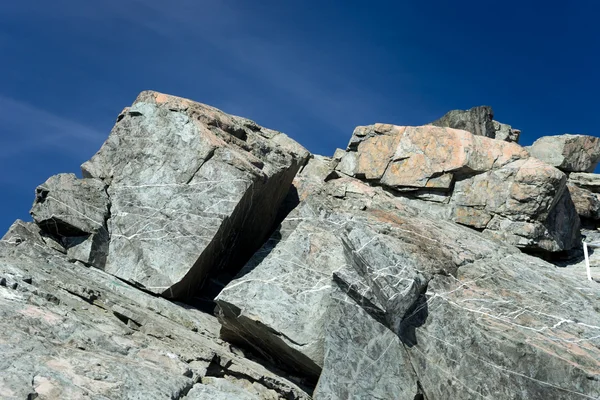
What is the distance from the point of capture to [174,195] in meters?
18.1

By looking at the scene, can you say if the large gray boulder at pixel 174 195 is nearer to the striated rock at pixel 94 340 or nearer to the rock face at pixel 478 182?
the striated rock at pixel 94 340

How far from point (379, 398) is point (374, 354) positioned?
963 millimetres

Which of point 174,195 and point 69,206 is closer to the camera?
point 174,195

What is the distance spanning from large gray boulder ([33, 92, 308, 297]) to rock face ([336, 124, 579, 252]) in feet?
16.9

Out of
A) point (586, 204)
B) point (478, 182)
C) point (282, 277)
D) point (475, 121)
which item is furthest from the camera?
point (475, 121)

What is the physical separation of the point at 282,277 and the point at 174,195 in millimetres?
4110

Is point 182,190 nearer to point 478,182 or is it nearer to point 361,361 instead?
point 361,361

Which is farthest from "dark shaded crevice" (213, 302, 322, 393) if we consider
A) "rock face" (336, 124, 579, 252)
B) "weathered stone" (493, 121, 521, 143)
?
"weathered stone" (493, 121, 521, 143)

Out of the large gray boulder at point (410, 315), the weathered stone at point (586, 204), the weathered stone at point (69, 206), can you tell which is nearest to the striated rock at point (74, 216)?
the weathered stone at point (69, 206)

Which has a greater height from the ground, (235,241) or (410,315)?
(235,241)

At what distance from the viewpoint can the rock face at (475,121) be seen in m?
29.1

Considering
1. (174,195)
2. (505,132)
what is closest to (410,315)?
(174,195)

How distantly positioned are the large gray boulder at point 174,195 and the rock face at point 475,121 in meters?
11.9

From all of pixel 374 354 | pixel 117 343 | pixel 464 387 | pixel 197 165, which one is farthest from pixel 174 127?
pixel 464 387
